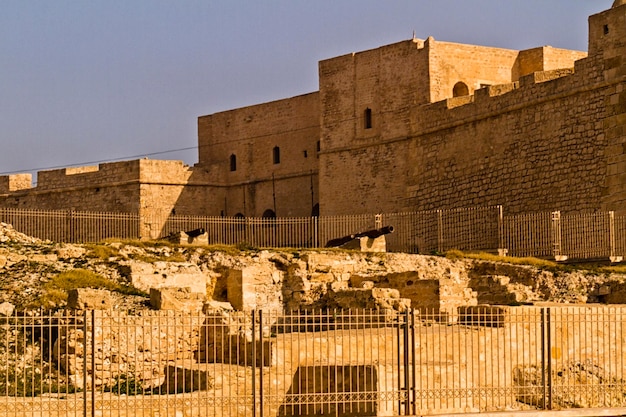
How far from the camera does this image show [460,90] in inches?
1375

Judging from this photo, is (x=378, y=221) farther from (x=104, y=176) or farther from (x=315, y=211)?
(x=104, y=176)

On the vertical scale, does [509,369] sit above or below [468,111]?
below

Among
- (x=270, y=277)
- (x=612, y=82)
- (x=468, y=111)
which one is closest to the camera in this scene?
(x=270, y=277)

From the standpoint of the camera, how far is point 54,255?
2248 cm

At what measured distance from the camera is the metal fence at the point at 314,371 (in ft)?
48.5

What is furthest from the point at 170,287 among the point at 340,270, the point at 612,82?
the point at 612,82

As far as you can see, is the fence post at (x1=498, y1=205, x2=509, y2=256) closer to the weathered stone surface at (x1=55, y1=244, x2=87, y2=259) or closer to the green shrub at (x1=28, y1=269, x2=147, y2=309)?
the weathered stone surface at (x1=55, y1=244, x2=87, y2=259)

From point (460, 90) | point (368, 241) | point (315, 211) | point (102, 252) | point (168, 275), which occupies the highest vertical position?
point (460, 90)

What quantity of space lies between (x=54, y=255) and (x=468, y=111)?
1285cm

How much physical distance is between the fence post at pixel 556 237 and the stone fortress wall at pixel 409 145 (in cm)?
132

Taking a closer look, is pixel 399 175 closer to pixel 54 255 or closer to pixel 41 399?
pixel 54 255

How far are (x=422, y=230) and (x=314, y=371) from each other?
1527 cm

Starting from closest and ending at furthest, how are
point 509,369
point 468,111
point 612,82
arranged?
point 509,369 < point 612,82 < point 468,111

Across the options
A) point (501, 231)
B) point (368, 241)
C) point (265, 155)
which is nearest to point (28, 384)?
point (368, 241)
